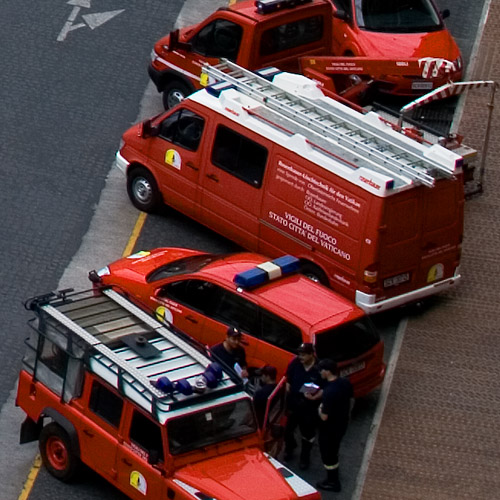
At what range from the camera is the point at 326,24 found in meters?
25.1

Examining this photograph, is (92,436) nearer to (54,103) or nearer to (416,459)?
(416,459)

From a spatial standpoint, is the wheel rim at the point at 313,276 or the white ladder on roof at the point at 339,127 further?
the wheel rim at the point at 313,276

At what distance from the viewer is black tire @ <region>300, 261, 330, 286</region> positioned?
20.7 meters

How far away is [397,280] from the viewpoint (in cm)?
2048

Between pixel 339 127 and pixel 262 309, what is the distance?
358 cm

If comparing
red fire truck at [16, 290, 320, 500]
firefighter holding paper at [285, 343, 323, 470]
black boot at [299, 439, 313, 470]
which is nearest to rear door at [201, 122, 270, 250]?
red fire truck at [16, 290, 320, 500]

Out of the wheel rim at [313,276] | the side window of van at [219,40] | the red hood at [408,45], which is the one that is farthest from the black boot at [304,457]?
the red hood at [408,45]

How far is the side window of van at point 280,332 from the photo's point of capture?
1839 cm

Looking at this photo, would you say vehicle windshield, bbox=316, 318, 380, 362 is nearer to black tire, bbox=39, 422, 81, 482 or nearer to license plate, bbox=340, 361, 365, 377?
license plate, bbox=340, 361, 365, 377

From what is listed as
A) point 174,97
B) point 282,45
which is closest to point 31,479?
point 174,97

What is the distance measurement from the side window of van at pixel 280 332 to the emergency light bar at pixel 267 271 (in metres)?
0.41

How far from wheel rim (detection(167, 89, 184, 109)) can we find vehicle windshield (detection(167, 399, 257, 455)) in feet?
30.2

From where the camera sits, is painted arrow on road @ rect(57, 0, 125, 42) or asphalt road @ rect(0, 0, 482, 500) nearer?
asphalt road @ rect(0, 0, 482, 500)

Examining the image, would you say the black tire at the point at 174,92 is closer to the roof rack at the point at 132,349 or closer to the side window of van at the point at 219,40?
the side window of van at the point at 219,40
